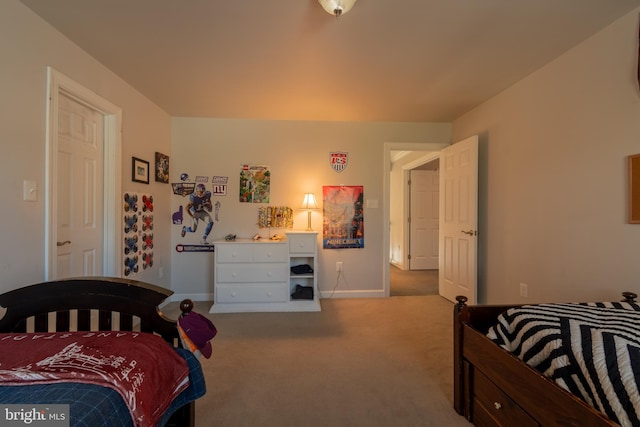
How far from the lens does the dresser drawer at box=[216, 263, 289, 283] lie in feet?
9.73

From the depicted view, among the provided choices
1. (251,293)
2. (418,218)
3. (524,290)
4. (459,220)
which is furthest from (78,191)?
(418,218)

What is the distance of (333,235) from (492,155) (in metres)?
2.00

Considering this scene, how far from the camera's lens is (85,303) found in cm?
130

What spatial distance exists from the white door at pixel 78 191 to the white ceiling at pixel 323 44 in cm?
52

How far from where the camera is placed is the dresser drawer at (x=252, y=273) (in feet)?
9.73

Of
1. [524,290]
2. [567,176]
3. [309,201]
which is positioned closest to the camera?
[567,176]

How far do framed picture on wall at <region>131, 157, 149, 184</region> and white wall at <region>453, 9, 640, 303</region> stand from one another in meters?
3.67

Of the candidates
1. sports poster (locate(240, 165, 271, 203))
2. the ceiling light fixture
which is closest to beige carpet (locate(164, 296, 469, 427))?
sports poster (locate(240, 165, 271, 203))

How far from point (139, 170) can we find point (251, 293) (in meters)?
1.71

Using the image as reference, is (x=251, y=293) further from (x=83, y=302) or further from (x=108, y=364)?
(x=108, y=364)

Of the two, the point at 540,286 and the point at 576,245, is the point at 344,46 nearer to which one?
the point at 576,245

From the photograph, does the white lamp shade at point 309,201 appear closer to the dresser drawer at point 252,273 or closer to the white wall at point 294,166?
the white wall at point 294,166

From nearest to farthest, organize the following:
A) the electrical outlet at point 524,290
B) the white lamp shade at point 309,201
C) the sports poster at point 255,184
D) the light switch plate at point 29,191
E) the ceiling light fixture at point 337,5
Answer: the ceiling light fixture at point 337,5 < the light switch plate at point 29,191 < the electrical outlet at point 524,290 < the white lamp shade at point 309,201 < the sports poster at point 255,184
